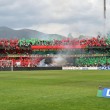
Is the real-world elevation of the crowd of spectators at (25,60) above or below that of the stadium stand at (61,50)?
below

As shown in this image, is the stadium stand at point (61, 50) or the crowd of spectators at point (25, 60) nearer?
the crowd of spectators at point (25, 60)

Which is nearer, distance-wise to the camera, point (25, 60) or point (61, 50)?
point (25, 60)

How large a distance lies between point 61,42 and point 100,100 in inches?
3971

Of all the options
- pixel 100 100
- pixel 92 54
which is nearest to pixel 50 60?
pixel 92 54

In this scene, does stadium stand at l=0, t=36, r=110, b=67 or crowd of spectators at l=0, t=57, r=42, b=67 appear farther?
stadium stand at l=0, t=36, r=110, b=67

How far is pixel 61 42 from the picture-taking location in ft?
390

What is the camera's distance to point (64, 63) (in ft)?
369

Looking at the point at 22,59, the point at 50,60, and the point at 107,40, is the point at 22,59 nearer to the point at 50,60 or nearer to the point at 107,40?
the point at 50,60

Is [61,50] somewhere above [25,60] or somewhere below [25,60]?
above

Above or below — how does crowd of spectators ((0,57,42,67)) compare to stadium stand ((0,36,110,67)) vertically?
below

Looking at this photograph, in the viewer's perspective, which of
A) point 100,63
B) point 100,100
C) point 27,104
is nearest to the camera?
point 27,104

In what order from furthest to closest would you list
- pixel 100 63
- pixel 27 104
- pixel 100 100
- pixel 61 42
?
pixel 61 42
pixel 100 63
pixel 100 100
pixel 27 104

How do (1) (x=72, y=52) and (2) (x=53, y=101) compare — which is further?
(1) (x=72, y=52)

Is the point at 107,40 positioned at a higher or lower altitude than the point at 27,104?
higher
